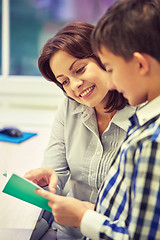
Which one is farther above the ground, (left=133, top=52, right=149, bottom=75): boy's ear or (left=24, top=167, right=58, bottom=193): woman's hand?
(left=133, top=52, right=149, bottom=75): boy's ear

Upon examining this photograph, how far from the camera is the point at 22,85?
98.4 inches

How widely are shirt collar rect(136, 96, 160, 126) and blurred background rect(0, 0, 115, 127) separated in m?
1.50

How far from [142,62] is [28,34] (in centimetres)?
261

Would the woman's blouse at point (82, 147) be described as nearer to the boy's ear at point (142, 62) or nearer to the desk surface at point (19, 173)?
the desk surface at point (19, 173)

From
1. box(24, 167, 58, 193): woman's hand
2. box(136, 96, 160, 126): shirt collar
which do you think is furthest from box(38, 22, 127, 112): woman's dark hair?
box(136, 96, 160, 126): shirt collar

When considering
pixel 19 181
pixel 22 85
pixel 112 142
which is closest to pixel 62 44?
pixel 112 142

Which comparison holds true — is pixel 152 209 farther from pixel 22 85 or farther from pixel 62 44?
pixel 22 85

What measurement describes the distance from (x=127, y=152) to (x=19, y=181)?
1.07 ft

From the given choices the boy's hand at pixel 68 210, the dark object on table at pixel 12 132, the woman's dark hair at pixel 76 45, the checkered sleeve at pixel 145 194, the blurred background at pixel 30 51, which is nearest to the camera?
the checkered sleeve at pixel 145 194

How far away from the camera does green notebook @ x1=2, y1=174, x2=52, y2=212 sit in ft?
2.75

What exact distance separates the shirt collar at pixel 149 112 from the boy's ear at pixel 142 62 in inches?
2.9

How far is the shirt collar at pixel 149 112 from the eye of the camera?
692mm

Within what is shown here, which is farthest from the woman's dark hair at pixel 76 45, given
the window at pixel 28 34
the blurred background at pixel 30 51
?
the window at pixel 28 34

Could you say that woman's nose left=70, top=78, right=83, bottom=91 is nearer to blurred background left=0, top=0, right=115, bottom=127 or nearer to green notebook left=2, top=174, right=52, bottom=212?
green notebook left=2, top=174, right=52, bottom=212
